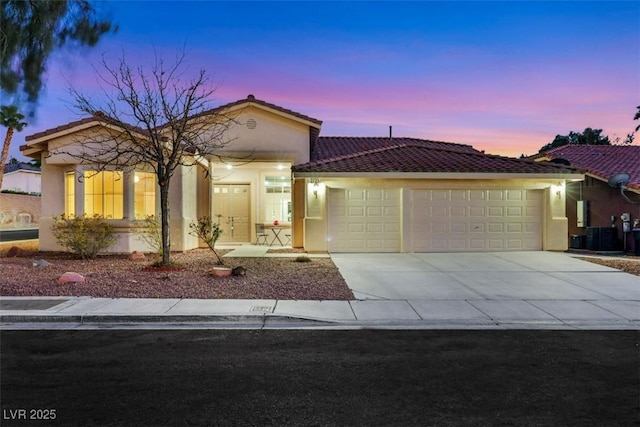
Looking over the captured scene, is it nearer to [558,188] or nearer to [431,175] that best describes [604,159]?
[558,188]

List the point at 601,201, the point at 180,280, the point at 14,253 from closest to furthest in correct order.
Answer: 1. the point at 180,280
2. the point at 14,253
3. the point at 601,201

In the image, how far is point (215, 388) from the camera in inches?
185

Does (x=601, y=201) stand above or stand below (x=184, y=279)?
above

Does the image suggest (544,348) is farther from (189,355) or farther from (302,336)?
(189,355)

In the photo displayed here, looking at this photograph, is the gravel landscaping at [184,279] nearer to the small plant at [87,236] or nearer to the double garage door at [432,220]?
the small plant at [87,236]

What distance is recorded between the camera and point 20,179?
174ft

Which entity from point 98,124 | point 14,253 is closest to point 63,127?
point 98,124

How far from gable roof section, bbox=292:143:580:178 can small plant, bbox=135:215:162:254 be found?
4.85 metres

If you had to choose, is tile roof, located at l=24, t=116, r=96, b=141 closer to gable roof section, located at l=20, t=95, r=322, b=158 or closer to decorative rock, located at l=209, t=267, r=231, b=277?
gable roof section, located at l=20, t=95, r=322, b=158

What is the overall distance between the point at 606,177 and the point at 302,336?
53.1 ft

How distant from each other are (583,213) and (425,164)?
7.64m

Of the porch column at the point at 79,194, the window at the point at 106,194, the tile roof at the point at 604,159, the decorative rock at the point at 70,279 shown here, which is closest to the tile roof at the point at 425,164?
the tile roof at the point at 604,159

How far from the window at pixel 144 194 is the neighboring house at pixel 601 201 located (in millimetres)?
15312

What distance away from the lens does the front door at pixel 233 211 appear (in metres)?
19.3
